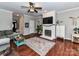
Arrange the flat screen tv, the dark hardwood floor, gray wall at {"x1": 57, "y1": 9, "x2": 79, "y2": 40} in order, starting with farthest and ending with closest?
gray wall at {"x1": 57, "y1": 9, "x2": 79, "y2": 40}
the flat screen tv
the dark hardwood floor

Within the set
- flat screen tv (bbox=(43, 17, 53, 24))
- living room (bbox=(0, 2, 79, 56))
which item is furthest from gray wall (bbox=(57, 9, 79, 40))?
flat screen tv (bbox=(43, 17, 53, 24))

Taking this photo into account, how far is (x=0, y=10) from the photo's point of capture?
301 centimetres

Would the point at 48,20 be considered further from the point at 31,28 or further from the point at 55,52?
the point at 55,52

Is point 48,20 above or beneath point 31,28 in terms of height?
above

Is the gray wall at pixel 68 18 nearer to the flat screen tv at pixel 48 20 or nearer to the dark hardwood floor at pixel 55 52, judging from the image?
the flat screen tv at pixel 48 20

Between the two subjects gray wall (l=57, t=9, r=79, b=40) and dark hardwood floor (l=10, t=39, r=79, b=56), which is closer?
dark hardwood floor (l=10, t=39, r=79, b=56)

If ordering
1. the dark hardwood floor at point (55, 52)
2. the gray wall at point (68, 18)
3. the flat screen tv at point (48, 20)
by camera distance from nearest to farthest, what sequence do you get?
the dark hardwood floor at point (55, 52) < the flat screen tv at point (48, 20) < the gray wall at point (68, 18)

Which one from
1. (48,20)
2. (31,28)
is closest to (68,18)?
(48,20)

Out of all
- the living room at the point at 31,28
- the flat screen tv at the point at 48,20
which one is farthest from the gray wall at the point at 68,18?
the flat screen tv at the point at 48,20

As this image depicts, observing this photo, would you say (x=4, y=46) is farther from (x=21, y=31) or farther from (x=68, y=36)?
(x=68, y=36)

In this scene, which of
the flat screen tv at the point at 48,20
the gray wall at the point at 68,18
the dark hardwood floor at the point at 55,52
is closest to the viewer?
the dark hardwood floor at the point at 55,52

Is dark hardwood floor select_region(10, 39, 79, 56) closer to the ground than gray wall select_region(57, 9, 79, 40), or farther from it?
closer to the ground

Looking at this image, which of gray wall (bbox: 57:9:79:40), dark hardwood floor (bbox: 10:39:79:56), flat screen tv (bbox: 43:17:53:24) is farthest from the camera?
gray wall (bbox: 57:9:79:40)

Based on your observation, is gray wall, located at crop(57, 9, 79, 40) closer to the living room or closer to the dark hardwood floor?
the living room
